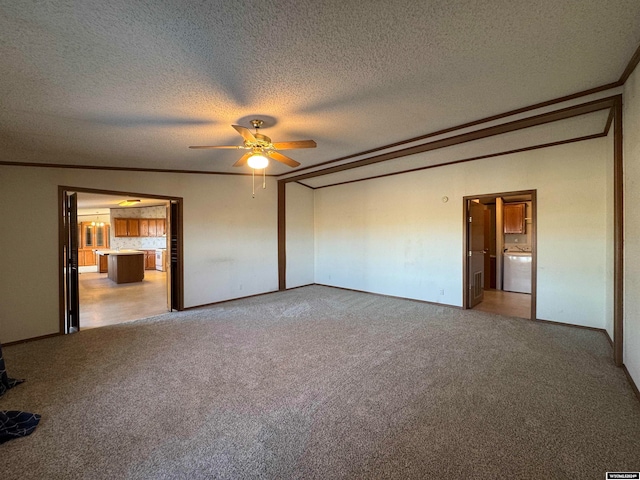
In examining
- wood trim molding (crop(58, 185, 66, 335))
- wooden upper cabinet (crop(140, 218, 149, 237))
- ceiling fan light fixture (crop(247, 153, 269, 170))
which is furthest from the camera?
wooden upper cabinet (crop(140, 218, 149, 237))

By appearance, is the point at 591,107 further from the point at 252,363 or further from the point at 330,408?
the point at 252,363

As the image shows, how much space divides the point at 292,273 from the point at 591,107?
586 centimetres

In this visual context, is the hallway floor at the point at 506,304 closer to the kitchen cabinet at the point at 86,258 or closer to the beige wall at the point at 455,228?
the beige wall at the point at 455,228

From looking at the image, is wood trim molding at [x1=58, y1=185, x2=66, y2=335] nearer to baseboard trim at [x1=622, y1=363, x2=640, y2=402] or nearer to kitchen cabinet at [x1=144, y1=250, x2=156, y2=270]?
baseboard trim at [x1=622, y1=363, x2=640, y2=402]

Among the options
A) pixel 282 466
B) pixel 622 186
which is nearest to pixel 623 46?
pixel 622 186

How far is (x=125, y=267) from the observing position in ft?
26.8

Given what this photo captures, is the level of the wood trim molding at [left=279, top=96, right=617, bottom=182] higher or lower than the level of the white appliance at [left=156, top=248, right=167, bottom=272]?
higher

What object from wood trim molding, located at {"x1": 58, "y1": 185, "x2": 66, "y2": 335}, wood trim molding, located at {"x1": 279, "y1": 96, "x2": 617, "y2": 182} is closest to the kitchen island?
wood trim molding, located at {"x1": 58, "y1": 185, "x2": 66, "y2": 335}

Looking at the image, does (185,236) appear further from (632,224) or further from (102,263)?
(102,263)

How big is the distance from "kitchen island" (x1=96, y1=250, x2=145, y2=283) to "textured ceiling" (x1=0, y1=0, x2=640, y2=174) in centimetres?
565

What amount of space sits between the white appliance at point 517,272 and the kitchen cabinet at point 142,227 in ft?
38.3

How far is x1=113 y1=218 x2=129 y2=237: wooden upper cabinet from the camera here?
10.8 metres

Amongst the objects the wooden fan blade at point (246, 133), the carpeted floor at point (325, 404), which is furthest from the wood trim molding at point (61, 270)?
the wooden fan blade at point (246, 133)

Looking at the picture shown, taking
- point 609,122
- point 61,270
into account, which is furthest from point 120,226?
point 609,122
